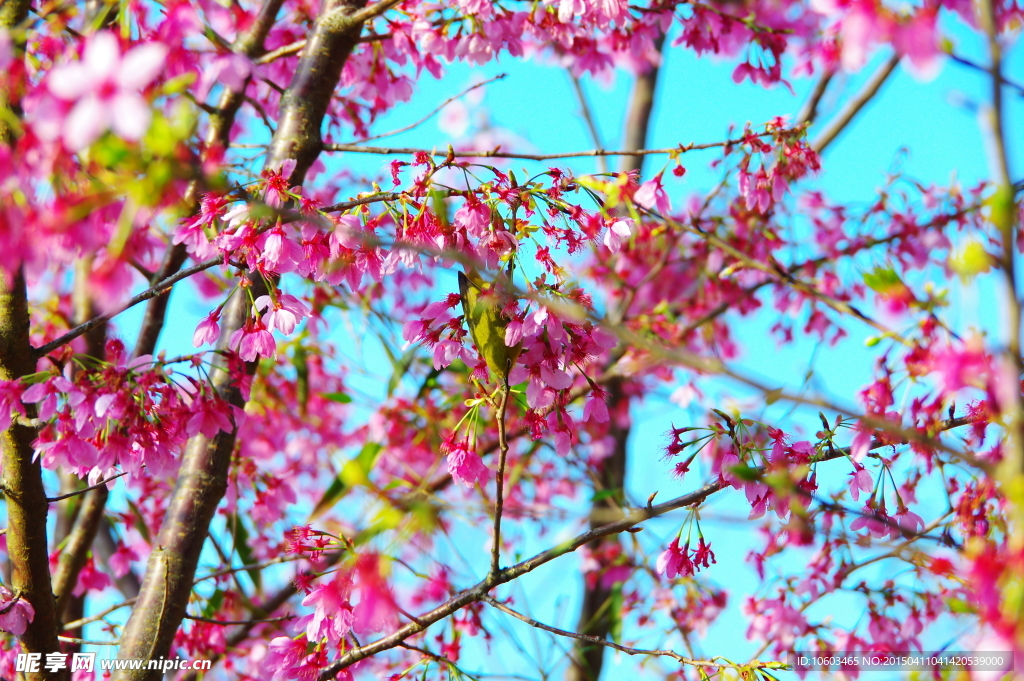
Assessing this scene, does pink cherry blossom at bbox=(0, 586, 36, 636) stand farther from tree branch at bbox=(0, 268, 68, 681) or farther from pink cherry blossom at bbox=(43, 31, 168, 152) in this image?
pink cherry blossom at bbox=(43, 31, 168, 152)

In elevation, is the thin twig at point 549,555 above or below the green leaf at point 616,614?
below

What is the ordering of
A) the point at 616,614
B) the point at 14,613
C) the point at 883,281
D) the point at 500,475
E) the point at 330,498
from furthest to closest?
1. the point at 616,614
2. the point at 330,498
3. the point at 14,613
4. the point at 500,475
5. the point at 883,281

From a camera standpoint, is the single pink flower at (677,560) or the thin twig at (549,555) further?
the single pink flower at (677,560)

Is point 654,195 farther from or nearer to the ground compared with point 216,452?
farther from the ground

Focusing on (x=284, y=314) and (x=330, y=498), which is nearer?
(x=284, y=314)

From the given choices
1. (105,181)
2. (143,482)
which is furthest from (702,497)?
(143,482)

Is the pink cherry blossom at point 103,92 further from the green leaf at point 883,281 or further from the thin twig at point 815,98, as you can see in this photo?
the thin twig at point 815,98

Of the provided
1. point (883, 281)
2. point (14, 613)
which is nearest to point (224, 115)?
point (14, 613)

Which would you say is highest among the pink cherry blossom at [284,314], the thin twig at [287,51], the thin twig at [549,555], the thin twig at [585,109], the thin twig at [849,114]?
the thin twig at [585,109]

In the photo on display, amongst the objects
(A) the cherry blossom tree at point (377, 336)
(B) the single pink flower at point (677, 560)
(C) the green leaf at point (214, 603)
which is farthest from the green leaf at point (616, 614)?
(B) the single pink flower at point (677, 560)

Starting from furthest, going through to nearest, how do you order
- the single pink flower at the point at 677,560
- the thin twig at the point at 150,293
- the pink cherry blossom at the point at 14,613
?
the pink cherry blossom at the point at 14,613 < the single pink flower at the point at 677,560 < the thin twig at the point at 150,293

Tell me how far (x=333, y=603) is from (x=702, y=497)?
0.71 m

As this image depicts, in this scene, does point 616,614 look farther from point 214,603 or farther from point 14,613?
point 14,613

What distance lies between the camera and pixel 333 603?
1.53 m
